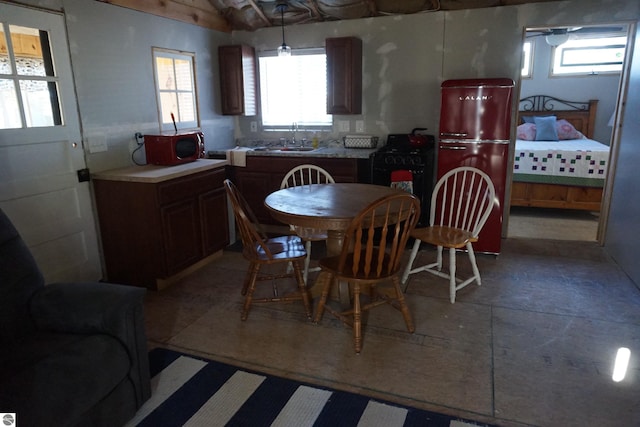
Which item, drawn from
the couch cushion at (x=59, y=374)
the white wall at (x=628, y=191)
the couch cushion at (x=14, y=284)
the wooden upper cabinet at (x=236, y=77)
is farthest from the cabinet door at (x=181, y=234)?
the white wall at (x=628, y=191)

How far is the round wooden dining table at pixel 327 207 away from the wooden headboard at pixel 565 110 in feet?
14.9

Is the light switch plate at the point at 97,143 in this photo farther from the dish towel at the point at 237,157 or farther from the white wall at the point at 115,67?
the dish towel at the point at 237,157

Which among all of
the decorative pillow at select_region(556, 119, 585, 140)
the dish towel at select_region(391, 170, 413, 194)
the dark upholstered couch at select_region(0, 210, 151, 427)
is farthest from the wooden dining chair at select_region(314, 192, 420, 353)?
Result: the decorative pillow at select_region(556, 119, 585, 140)

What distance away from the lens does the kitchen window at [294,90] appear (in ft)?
15.0

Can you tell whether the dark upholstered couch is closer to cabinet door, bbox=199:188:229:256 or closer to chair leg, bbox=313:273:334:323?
chair leg, bbox=313:273:334:323

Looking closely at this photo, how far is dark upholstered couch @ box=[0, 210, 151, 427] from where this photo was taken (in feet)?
4.99

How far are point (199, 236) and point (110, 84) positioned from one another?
4.34 feet

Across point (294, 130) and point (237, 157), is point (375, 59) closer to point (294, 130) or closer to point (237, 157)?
point (294, 130)

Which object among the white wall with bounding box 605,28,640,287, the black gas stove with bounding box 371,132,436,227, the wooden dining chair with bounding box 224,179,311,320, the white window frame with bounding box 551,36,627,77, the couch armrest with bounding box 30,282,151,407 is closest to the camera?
the couch armrest with bounding box 30,282,151,407

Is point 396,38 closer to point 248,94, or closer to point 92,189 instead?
point 248,94

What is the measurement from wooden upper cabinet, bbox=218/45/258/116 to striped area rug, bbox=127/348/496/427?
3.08 meters

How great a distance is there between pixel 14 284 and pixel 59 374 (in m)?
0.55

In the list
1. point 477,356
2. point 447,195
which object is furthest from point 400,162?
point 477,356

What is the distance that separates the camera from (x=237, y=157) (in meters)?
4.30
